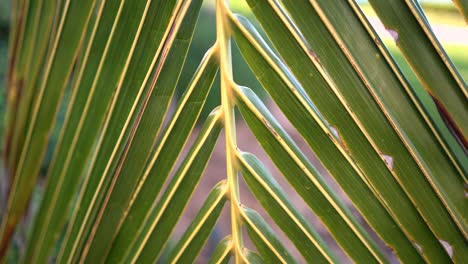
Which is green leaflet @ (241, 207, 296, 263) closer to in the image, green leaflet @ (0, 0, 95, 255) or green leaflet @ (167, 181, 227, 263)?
green leaflet @ (167, 181, 227, 263)

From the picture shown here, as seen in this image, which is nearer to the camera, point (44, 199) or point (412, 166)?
point (412, 166)

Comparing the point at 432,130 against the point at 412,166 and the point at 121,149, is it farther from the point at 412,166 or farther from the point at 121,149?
the point at 121,149

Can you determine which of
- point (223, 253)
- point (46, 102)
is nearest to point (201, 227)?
point (223, 253)

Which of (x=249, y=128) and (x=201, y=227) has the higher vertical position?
(x=249, y=128)

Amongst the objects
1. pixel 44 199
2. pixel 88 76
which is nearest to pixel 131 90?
pixel 88 76

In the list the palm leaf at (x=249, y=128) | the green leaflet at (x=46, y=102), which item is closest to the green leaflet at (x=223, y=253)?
the palm leaf at (x=249, y=128)

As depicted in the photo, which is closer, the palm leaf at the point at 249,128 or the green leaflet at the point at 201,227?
the palm leaf at the point at 249,128

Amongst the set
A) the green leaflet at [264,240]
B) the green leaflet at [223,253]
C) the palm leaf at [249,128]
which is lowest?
the green leaflet at [223,253]

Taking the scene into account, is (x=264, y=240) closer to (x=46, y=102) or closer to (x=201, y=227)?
(x=201, y=227)

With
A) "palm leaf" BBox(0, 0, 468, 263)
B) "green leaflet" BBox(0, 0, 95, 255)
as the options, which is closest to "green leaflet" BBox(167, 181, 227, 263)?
"palm leaf" BBox(0, 0, 468, 263)

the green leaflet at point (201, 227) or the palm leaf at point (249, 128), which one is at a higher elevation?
the palm leaf at point (249, 128)

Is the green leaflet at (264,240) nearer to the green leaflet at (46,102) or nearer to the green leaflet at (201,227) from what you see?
the green leaflet at (201,227)
